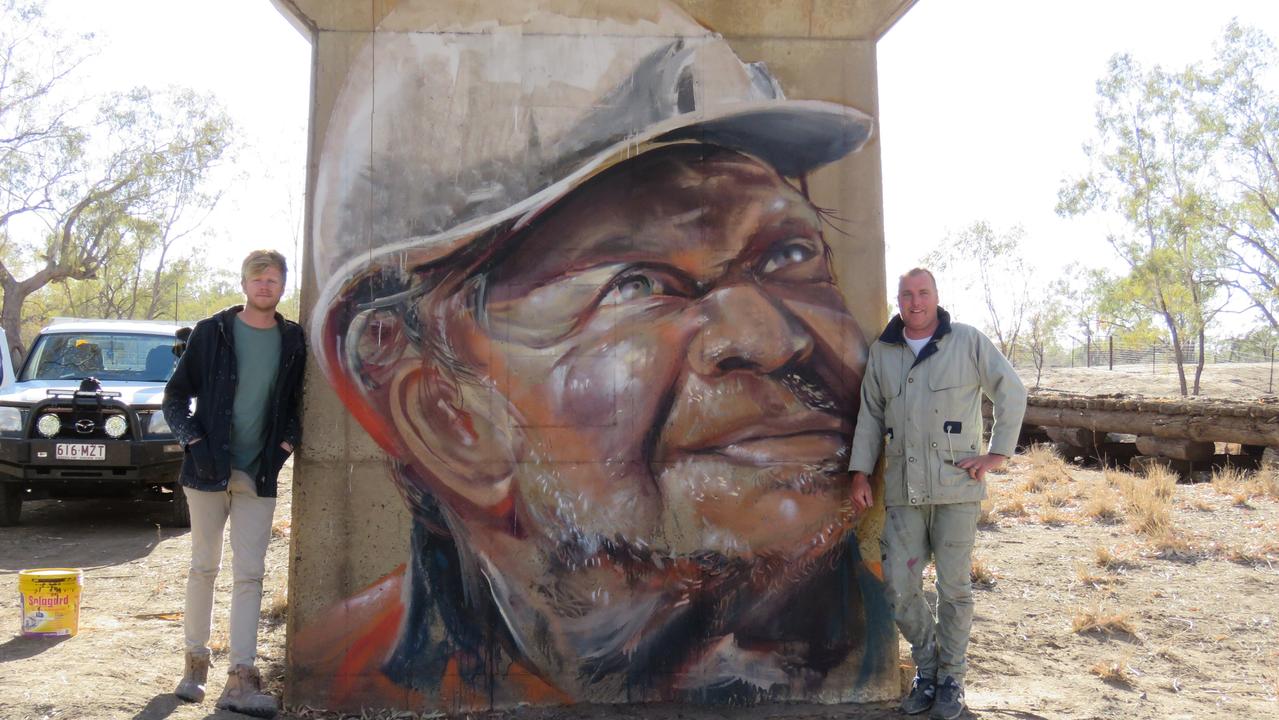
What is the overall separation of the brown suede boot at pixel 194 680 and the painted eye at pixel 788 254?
10.8 ft

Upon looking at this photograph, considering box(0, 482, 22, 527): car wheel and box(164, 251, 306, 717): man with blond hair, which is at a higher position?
box(164, 251, 306, 717): man with blond hair

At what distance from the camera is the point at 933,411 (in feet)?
13.5

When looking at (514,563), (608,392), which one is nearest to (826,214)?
(608,392)

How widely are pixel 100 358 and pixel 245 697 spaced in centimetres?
732

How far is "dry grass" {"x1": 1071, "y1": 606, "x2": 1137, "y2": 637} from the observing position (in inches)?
227

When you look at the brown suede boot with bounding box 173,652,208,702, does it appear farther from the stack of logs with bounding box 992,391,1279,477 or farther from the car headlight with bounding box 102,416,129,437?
the stack of logs with bounding box 992,391,1279,477

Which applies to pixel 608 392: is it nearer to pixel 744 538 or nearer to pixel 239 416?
pixel 744 538

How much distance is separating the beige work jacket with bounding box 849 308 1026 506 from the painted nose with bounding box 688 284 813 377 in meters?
0.42

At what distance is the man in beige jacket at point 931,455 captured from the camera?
4098mm

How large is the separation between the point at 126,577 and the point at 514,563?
4.78m

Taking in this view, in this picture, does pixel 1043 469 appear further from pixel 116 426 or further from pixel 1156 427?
pixel 116 426

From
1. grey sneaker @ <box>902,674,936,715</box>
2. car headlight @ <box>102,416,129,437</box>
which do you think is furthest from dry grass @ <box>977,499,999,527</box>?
car headlight @ <box>102,416,129,437</box>

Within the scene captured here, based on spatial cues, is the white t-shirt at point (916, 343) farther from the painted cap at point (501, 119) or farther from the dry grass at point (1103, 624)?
the dry grass at point (1103, 624)

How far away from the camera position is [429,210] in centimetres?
425
